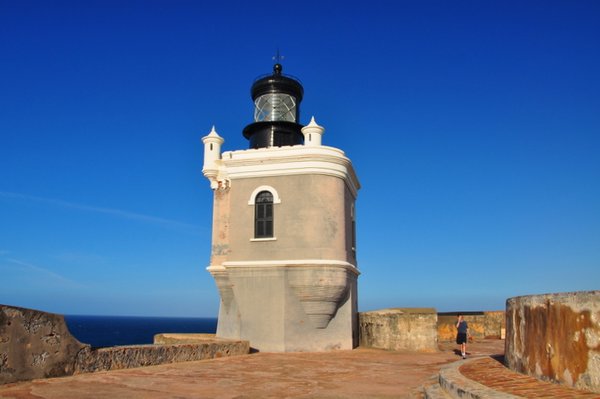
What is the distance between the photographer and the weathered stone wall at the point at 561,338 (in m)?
5.53

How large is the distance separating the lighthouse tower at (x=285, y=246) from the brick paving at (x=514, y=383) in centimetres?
757

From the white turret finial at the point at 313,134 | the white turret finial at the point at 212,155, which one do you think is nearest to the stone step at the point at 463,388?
the white turret finial at the point at 313,134

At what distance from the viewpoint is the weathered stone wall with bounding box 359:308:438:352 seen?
628 inches

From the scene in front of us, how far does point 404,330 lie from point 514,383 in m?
10.1

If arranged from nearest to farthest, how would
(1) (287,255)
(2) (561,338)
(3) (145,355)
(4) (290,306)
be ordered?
(2) (561,338) < (3) (145,355) < (4) (290,306) < (1) (287,255)

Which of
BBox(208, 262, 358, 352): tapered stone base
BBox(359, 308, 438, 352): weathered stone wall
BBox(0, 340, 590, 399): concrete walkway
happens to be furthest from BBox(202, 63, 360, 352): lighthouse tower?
BBox(0, 340, 590, 399): concrete walkway

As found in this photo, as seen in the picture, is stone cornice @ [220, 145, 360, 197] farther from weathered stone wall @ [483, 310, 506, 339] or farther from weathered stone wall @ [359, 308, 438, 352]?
weathered stone wall @ [483, 310, 506, 339]

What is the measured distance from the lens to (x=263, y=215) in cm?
1648

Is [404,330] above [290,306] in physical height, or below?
below

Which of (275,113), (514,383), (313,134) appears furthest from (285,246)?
(514,383)

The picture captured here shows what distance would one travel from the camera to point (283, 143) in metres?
18.8

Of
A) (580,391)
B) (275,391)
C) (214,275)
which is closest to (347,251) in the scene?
(214,275)

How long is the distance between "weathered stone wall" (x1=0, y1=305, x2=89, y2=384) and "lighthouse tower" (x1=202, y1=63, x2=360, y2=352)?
23.0 feet

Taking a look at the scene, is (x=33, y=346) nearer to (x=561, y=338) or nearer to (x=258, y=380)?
(x=258, y=380)
